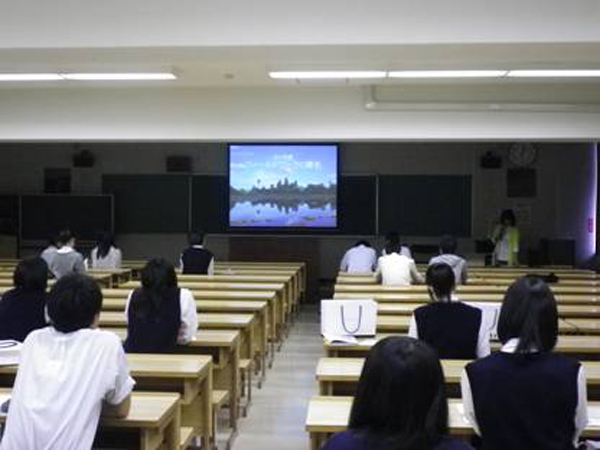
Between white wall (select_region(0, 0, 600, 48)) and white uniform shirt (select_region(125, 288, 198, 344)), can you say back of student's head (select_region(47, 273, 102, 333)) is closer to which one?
white uniform shirt (select_region(125, 288, 198, 344))

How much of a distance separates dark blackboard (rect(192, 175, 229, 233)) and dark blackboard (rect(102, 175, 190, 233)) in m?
0.21

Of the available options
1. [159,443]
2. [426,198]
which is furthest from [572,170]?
[159,443]

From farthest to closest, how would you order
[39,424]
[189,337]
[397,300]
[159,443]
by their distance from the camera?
[397,300] → [189,337] → [159,443] → [39,424]

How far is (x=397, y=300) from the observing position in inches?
229

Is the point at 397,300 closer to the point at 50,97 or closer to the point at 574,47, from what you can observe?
the point at 574,47

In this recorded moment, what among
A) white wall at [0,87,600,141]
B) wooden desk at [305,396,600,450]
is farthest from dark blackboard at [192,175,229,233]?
wooden desk at [305,396,600,450]

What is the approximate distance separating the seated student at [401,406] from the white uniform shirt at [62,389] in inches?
48.7

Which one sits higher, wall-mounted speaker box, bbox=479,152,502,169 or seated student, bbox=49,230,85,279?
wall-mounted speaker box, bbox=479,152,502,169

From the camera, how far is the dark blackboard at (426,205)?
1172 cm

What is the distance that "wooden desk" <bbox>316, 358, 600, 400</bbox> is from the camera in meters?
3.16

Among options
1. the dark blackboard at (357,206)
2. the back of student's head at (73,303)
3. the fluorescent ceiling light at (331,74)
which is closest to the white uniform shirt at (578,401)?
the back of student's head at (73,303)

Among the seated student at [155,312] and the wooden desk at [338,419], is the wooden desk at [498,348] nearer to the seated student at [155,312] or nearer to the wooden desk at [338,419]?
the seated student at [155,312]

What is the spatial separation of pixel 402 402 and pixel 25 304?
2967 millimetres

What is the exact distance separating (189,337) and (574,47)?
3256 mm
